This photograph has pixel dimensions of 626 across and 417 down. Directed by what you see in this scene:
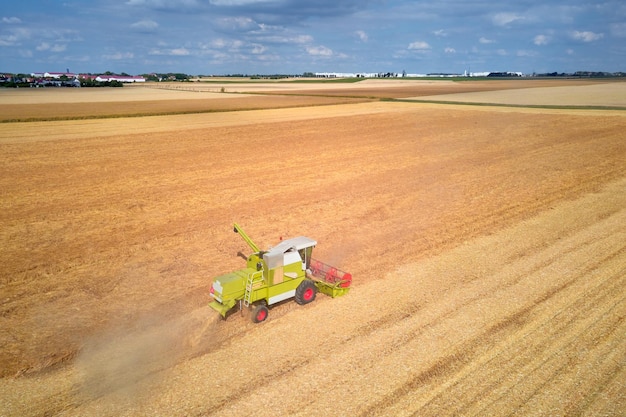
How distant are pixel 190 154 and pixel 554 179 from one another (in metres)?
22.7

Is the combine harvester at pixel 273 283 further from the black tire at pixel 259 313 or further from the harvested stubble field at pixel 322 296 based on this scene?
the harvested stubble field at pixel 322 296


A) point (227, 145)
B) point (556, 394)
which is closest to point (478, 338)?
point (556, 394)

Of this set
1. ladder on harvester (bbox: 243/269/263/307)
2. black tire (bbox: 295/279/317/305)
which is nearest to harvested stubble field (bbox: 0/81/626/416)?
black tire (bbox: 295/279/317/305)

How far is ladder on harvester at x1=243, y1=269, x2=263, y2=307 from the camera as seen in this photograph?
33.5 feet

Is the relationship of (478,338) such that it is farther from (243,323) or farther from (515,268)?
(243,323)

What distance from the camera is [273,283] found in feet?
34.7

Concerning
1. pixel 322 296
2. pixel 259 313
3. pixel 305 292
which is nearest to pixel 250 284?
pixel 259 313

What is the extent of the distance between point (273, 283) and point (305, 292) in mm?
993

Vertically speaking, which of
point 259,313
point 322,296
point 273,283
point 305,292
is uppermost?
point 273,283

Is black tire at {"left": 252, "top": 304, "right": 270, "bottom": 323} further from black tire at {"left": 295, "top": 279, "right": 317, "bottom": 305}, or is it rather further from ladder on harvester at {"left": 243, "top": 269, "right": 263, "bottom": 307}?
black tire at {"left": 295, "top": 279, "right": 317, "bottom": 305}

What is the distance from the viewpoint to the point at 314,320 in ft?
34.5

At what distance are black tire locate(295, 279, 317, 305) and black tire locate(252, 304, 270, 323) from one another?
3.27 ft

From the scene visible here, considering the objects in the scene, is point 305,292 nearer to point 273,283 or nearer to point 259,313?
point 273,283

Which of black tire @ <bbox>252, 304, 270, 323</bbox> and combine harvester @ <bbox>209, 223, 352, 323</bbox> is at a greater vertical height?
combine harvester @ <bbox>209, 223, 352, 323</bbox>
